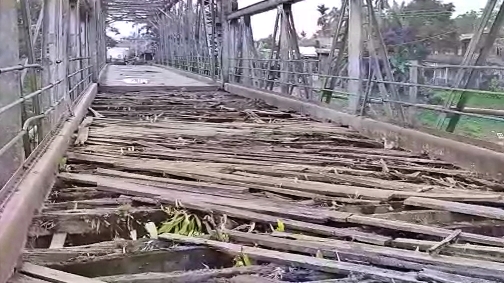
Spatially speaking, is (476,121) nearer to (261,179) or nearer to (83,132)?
(261,179)

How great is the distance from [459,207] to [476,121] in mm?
2522

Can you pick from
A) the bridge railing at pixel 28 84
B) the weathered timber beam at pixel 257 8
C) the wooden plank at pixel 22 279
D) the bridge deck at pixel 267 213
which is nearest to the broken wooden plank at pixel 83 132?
the bridge deck at pixel 267 213

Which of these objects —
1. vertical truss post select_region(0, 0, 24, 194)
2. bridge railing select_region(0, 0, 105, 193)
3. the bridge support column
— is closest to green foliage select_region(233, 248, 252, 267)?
bridge railing select_region(0, 0, 105, 193)

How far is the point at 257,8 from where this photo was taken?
35.8ft

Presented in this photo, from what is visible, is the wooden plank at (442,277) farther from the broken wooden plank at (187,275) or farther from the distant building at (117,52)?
the distant building at (117,52)

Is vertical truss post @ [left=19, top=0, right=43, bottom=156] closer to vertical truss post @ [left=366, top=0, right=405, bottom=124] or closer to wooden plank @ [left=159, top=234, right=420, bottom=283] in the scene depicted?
wooden plank @ [left=159, top=234, right=420, bottom=283]

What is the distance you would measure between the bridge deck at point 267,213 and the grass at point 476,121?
27.9 inches

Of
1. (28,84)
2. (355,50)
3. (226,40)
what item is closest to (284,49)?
(355,50)

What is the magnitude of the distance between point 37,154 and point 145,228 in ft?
4.43

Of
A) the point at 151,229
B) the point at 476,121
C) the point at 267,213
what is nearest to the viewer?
the point at 151,229

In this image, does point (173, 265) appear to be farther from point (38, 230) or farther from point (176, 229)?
point (38, 230)

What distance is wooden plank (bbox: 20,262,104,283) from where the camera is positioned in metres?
2.25

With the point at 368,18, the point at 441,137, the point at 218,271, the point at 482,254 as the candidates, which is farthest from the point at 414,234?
the point at 368,18

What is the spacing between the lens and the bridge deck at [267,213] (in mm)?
2471
